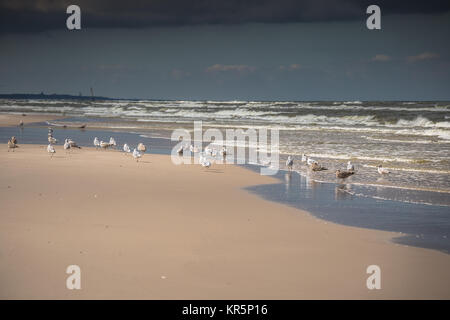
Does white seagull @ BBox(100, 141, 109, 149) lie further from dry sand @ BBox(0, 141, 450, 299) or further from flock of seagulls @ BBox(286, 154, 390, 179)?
dry sand @ BBox(0, 141, 450, 299)

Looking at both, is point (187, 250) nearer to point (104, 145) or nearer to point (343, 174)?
point (343, 174)

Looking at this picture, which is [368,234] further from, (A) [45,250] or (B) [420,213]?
(A) [45,250]

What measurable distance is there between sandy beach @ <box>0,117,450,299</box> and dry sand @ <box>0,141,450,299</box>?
1 centimetres

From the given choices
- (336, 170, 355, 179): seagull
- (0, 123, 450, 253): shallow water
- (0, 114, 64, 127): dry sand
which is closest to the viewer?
(0, 123, 450, 253): shallow water

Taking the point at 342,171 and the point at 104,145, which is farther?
the point at 104,145

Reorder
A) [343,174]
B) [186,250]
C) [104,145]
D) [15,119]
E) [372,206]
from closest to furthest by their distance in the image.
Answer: [186,250] → [372,206] → [343,174] → [104,145] → [15,119]

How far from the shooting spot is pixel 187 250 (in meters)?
6.82

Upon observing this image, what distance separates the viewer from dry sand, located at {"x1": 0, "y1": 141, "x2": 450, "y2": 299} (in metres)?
5.56

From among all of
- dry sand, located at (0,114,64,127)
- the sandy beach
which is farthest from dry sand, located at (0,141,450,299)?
dry sand, located at (0,114,64,127)

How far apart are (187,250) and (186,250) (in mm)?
13

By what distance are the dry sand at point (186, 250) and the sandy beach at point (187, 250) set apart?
12 millimetres

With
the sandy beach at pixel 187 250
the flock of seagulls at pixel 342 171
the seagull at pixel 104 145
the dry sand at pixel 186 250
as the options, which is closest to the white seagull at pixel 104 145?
the seagull at pixel 104 145

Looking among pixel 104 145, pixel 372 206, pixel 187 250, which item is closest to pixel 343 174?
pixel 372 206

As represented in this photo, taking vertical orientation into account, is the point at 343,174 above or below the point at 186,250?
above
